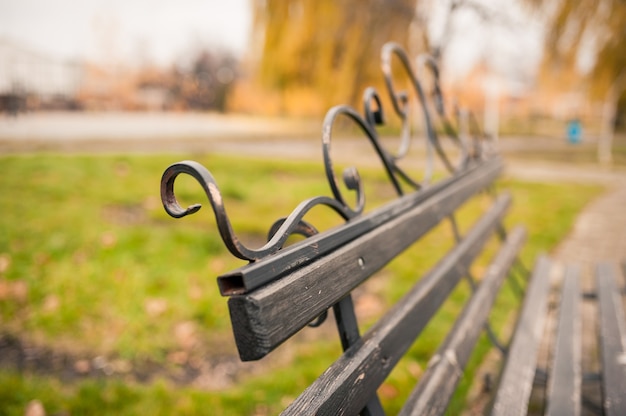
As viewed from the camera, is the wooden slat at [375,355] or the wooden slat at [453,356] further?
the wooden slat at [453,356]

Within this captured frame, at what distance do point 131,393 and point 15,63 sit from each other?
29931 mm

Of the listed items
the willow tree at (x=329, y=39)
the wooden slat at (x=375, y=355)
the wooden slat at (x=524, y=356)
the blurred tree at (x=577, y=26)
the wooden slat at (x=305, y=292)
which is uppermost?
the willow tree at (x=329, y=39)

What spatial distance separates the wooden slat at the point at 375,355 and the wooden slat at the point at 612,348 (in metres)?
0.45

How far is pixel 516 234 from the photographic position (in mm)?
2475

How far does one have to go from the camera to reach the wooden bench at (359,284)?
695 millimetres

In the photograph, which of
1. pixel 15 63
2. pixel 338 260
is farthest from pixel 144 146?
pixel 15 63

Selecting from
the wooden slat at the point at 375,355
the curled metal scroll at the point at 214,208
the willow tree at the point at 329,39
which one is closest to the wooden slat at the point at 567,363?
the wooden slat at the point at 375,355

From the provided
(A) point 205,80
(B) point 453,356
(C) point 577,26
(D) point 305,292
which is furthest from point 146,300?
(A) point 205,80

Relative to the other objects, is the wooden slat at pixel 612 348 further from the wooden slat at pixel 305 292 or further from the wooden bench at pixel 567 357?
the wooden slat at pixel 305 292

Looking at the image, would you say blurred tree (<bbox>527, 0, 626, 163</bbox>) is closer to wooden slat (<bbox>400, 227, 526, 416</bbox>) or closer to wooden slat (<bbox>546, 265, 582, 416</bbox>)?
wooden slat (<bbox>546, 265, 582, 416</bbox>)

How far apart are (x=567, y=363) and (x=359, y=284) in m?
0.83

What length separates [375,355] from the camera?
892 mm

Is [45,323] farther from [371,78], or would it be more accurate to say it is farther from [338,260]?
[371,78]

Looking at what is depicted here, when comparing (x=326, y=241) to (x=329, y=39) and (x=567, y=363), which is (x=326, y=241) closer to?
(x=567, y=363)
